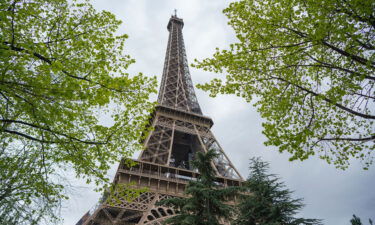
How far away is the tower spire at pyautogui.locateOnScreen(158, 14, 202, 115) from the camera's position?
3338 cm

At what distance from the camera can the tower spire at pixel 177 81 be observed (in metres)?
33.4

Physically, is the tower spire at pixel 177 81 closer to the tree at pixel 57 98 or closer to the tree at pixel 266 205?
the tree at pixel 266 205

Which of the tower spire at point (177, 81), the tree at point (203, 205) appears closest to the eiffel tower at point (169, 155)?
the tower spire at point (177, 81)

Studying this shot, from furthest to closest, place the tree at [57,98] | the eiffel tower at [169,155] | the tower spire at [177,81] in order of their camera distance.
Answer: the tower spire at [177,81], the eiffel tower at [169,155], the tree at [57,98]

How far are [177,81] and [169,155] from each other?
1709 cm

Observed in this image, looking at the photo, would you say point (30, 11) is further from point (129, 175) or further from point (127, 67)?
point (129, 175)

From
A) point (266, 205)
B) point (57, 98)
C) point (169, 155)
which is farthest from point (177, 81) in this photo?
point (57, 98)

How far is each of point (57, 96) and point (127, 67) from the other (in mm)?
2406

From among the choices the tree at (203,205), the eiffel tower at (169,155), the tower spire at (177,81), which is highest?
the tower spire at (177,81)

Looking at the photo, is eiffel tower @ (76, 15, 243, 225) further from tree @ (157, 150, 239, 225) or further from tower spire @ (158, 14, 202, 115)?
tree @ (157, 150, 239, 225)

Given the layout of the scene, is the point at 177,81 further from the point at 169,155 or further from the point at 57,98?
the point at 57,98

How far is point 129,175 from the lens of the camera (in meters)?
18.5

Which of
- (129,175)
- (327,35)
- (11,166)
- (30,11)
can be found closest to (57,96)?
(30,11)

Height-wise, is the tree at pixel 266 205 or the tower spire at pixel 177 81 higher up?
the tower spire at pixel 177 81
